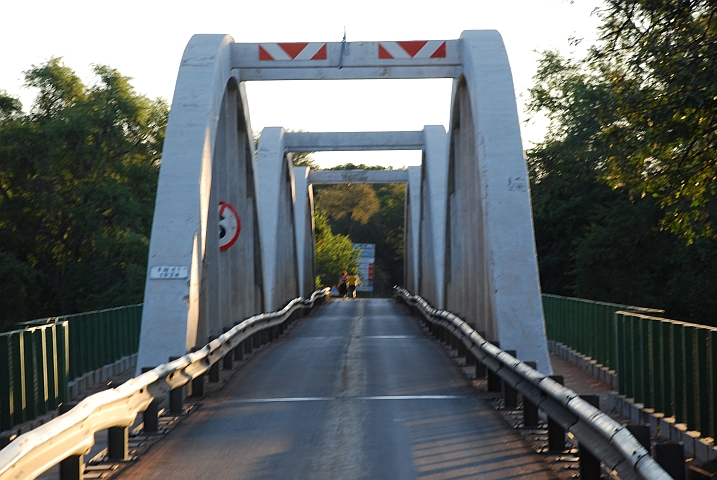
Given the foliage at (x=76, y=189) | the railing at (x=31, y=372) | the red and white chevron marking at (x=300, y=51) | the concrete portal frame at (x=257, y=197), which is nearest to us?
the railing at (x=31, y=372)

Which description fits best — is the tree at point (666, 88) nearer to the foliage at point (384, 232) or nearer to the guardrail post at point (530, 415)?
the guardrail post at point (530, 415)

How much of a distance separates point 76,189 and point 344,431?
32969 millimetres

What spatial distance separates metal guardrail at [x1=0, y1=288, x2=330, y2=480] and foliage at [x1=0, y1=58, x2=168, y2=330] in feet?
89.0

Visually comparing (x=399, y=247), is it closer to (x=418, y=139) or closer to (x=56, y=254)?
(x=56, y=254)

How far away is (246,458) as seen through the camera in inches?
313

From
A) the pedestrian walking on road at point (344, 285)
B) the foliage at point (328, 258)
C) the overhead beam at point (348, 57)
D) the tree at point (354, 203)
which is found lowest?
the pedestrian walking on road at point (344, 285)

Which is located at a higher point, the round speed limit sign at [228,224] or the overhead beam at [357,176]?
the overhead beam at [357,176]

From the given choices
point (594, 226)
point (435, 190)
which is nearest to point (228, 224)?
point (435, 190)

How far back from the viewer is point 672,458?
16.1ft

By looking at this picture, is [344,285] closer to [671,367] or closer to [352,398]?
[352,398]

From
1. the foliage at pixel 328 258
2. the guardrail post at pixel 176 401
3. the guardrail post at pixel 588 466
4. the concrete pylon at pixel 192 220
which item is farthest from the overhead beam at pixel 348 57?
the foliage at pixel 328 258

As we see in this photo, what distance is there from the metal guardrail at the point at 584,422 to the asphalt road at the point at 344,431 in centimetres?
41

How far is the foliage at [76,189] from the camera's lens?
3831 cm

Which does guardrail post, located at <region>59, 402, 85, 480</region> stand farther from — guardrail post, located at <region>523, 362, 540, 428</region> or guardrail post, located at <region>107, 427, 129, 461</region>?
guardrail post, located at <region>523, 362, 540, 428</region>
